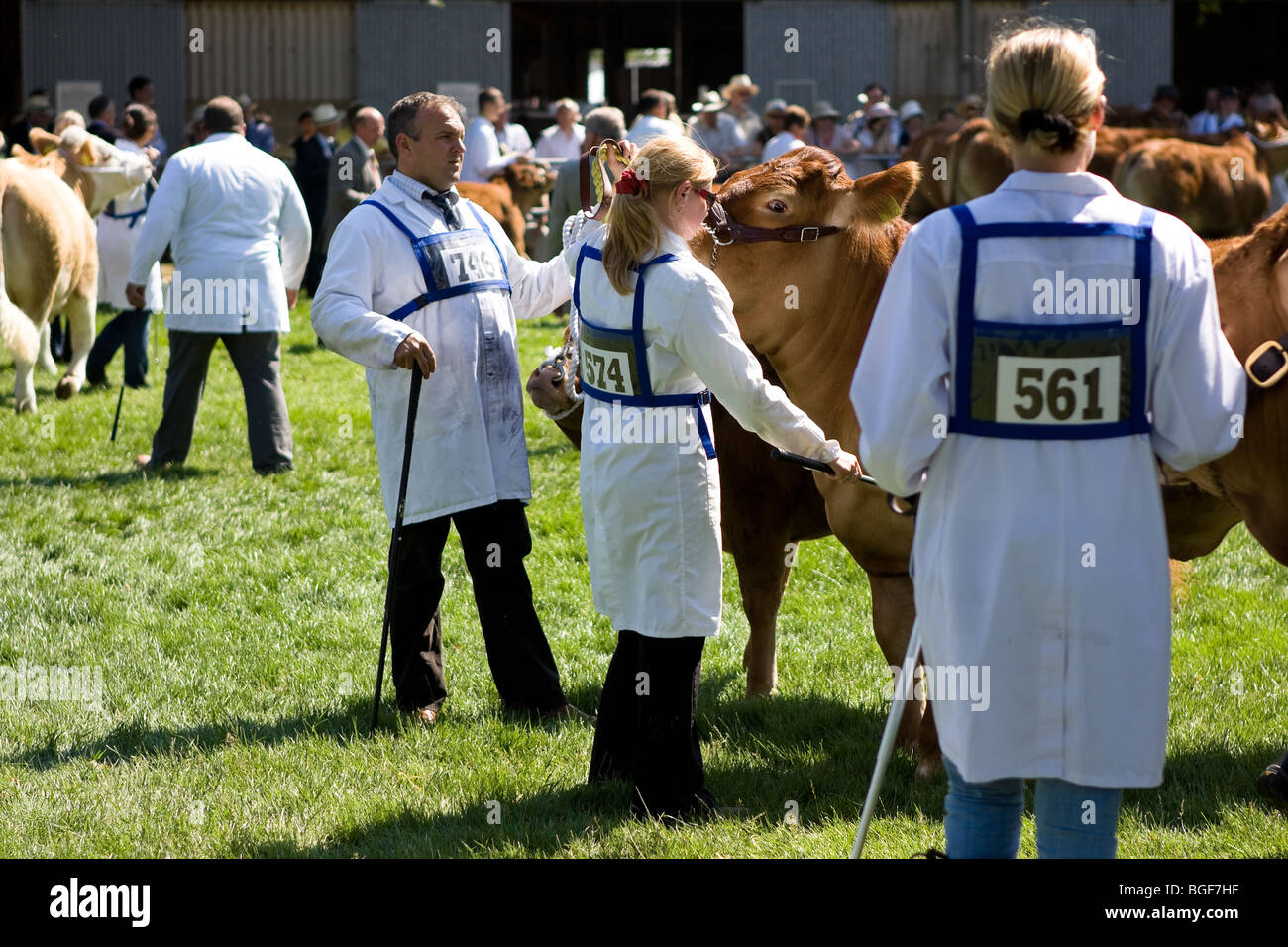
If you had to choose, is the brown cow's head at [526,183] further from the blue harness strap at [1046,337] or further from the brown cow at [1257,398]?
the blue harness strap at [1046,337]

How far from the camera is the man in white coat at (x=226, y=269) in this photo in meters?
9.22

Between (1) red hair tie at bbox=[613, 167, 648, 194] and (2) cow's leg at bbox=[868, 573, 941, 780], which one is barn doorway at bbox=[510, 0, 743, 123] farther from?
(1) red hair tie at bbox=[613, 167, 648, 194]

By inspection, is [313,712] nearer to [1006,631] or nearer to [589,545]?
[589,545]

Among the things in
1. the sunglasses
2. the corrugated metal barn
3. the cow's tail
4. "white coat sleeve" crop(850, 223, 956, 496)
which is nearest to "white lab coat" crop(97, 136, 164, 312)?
the cow's tail

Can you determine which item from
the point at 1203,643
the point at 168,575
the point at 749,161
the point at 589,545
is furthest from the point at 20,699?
the point at 749,161

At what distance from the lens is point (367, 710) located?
5.48 m

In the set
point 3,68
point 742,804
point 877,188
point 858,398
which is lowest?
point 742,804

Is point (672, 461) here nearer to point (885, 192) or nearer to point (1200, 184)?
point (885, 192)

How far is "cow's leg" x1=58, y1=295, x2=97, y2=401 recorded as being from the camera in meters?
11.5

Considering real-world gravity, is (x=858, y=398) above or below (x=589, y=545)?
above

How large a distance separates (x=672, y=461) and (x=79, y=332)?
29.4 feet

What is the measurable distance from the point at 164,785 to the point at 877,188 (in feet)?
9.98

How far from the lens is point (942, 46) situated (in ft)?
86.0

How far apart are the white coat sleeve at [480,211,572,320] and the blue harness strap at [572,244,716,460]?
126 cm
